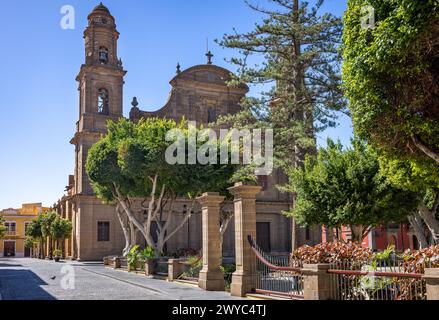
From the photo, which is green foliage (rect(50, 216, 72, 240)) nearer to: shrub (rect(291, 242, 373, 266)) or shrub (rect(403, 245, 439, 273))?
shrub (rect(291, 242, 373, 266))

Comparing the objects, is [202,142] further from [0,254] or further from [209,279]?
[0,254]

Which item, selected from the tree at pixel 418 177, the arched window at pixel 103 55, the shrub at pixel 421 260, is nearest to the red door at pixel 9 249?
the arched window at pixel 103 55

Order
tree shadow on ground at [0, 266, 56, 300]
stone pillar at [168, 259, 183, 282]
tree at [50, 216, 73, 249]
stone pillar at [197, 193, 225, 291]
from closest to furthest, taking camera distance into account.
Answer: tree shadow on ground at [0, 266, 56, 300], stone pillar at [197, 193, 225, 291], stone pillar at [168, 259, 183, 282], tree at [50, 216, 73, 249]

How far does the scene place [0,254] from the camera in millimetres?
77312

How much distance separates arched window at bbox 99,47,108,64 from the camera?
38.0 metres

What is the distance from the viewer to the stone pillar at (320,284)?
33.0ft

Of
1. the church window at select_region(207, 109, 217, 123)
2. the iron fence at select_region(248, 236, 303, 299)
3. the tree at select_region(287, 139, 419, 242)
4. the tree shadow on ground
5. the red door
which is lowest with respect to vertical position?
the red door

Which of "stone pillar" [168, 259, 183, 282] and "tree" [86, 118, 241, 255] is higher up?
"tree" [86, 118, 241, 255]

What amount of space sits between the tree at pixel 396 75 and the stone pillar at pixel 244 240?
3515 mm

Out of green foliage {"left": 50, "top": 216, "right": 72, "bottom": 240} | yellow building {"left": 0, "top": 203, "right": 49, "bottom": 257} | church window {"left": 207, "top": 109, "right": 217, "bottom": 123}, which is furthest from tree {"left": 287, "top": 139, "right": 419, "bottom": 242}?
yellow building {"left": 0, "top": 203, "right": 49, "bottom": 257}

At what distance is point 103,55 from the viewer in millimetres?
38281

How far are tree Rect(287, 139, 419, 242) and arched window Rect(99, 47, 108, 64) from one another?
2150cm

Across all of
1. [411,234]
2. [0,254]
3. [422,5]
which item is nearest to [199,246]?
[411,234]
